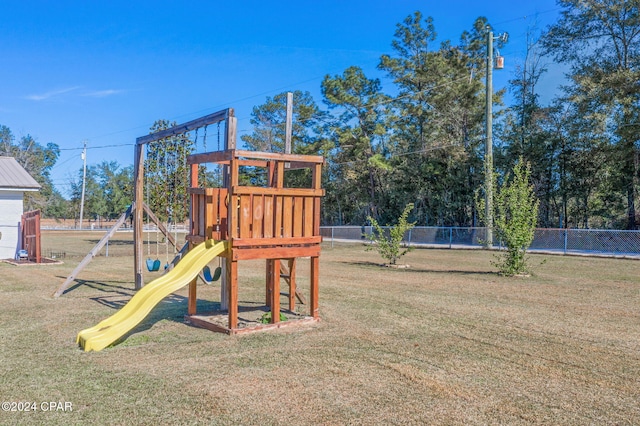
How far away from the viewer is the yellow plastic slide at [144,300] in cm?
571

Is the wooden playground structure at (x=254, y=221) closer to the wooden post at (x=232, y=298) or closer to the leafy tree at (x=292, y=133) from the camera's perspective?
the wooden post at (x=232, y=298)

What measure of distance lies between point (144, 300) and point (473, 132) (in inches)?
1122

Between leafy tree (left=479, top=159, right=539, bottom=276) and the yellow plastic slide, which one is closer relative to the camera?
the yellow plastic slide

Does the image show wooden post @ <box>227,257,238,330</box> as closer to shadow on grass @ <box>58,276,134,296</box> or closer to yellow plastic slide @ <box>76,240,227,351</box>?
yellow plastic slide @ <box>76,240,227,351</box>

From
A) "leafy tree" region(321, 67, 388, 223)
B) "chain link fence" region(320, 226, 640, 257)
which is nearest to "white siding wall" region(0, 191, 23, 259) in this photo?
"chain link fence" region(320, 226, 640, 257)

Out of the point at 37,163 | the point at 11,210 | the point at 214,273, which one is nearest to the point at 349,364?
the point at 214,273

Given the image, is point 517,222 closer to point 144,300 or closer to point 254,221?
point 254,221

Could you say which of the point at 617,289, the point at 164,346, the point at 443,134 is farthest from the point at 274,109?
the point at 164,346

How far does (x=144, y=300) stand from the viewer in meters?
6.23

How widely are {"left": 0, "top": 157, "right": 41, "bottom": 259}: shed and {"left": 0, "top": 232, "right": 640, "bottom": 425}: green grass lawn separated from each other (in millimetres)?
8348

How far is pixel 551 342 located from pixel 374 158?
27.9 m

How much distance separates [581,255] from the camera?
1997cm

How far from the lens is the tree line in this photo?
26312 millimetres

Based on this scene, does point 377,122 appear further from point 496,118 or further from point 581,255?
point 581,255
